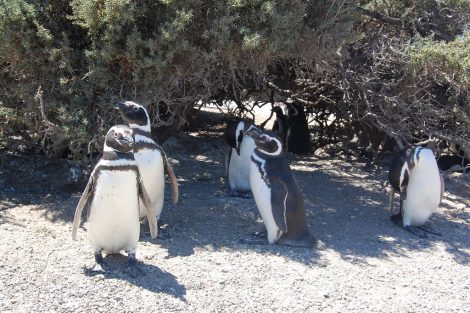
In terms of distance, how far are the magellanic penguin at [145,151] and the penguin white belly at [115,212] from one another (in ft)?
2.65

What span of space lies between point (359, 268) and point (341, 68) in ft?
10.3

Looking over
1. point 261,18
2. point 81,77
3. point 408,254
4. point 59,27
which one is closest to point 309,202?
point 408,254

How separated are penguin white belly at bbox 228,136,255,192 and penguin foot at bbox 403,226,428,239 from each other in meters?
1.79

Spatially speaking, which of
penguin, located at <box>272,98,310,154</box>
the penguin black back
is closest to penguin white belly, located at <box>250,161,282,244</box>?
the penguin black back

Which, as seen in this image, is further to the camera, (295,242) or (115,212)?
(295,242)

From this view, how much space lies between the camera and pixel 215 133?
1148 centimetres

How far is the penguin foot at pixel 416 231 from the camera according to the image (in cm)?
588

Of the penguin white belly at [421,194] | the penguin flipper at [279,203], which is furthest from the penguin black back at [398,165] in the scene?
the penguin flipper at [279,203]

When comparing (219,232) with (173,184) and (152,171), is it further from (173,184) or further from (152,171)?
(152,171)

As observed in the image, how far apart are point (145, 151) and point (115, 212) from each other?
3.44ft

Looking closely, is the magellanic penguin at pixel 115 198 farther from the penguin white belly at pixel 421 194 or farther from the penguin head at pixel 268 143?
the penguin white belly at pixel 421 194

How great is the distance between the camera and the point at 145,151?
17.5 ft

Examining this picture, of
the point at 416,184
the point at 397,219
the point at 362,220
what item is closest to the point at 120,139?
the point at 362,220

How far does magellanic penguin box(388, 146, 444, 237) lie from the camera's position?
5.90 meters
